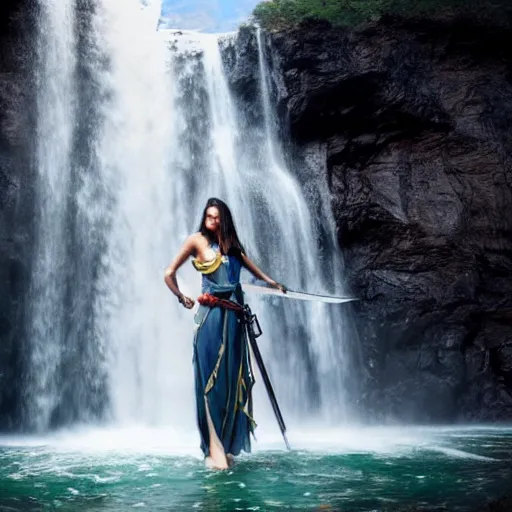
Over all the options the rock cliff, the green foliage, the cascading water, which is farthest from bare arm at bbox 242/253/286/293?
the green foliage

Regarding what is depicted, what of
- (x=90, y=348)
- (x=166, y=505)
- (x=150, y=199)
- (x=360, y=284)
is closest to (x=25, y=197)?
(x=150, y=199)

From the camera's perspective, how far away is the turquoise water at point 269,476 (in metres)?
3.71

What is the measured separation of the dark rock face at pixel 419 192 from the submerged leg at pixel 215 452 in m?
6.29

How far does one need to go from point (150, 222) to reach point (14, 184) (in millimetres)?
2173

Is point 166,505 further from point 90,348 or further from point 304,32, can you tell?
point 304,32

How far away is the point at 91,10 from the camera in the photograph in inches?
477

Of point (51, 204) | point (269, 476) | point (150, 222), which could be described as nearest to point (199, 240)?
point (269, 476)

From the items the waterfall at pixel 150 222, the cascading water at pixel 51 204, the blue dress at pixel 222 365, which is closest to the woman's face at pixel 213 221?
the blue dress at pixel 222 365

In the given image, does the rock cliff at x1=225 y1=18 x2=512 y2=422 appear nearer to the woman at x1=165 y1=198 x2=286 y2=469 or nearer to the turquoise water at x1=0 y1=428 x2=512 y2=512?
the turquoise water at x1=0 y1=428 x2=512 y2=512

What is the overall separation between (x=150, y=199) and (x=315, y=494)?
7675mm

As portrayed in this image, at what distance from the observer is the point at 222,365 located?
16.6 ft

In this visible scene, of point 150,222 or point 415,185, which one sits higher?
point 415,185

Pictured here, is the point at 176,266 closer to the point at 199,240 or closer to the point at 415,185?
the point at 199,240

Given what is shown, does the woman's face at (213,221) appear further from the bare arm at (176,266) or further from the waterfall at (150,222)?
the waterfall at (150,222)
